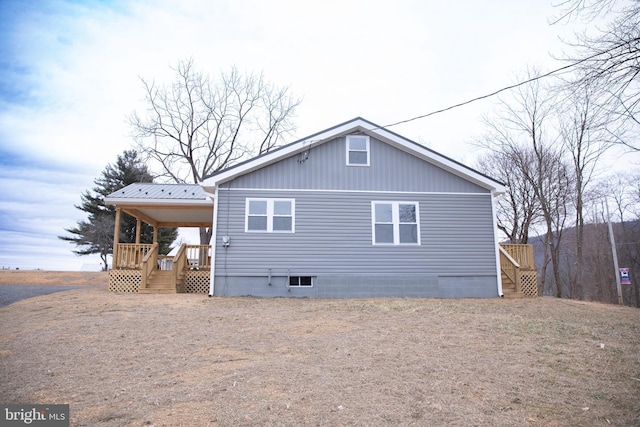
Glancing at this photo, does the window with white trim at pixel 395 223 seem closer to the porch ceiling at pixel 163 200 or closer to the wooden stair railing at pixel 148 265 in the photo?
the porch ceiling at pixel 163 200

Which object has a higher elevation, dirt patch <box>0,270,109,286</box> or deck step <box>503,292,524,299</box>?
dirt patch <box>0,270,109,286</box>

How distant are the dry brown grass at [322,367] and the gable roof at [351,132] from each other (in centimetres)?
469

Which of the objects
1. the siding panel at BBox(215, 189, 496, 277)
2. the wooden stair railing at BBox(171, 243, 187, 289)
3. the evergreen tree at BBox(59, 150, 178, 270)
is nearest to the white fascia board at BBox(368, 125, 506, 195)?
the siding panel at BBox(215, 189, 496, 277)

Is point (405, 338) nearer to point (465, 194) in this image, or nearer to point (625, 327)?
point (625, 327)

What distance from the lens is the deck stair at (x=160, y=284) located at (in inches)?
526

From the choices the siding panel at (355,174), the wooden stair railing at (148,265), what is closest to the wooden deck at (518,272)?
the siding panel at (355,174)

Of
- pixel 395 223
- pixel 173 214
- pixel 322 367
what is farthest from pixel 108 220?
pixel 322 367

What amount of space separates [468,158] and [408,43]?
15.5 metres

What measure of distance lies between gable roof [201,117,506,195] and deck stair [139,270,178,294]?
3.56 metres

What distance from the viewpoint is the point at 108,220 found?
2953cm

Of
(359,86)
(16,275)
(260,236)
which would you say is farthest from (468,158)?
(16,275)

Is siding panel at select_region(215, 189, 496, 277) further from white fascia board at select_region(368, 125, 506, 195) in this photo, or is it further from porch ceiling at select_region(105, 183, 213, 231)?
porch ceiling at select_region(105, 183, 213, 231)

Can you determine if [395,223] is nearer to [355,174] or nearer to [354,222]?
[354,222]

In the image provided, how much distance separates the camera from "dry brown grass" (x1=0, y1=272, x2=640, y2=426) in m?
4.00
